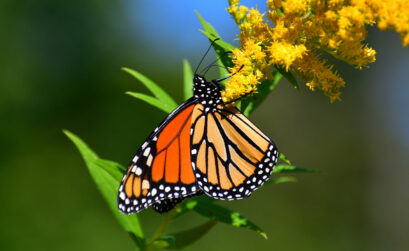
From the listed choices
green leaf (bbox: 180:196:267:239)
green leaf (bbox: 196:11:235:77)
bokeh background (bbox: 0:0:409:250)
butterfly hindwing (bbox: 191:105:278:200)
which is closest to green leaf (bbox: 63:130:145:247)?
green leaf (bbox: 180:196:267:239)

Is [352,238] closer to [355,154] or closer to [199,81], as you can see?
[355,154]

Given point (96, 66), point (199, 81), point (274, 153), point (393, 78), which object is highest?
point (96, 66)

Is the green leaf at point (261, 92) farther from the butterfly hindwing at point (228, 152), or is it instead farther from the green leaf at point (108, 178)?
the green leaf at point (108, 178)

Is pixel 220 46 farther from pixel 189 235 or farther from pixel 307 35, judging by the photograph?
pixel 189 235

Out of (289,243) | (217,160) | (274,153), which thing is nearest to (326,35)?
(274,153)

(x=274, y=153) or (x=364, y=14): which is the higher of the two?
(x=364, y=14)

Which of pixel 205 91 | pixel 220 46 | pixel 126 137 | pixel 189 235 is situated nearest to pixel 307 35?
pixel 220 46
